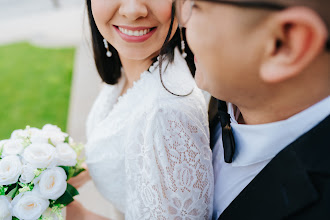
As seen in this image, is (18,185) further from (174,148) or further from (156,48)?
(156,48)

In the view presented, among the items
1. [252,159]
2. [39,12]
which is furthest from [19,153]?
[39,12]

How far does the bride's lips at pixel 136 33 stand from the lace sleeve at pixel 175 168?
1.40 feet

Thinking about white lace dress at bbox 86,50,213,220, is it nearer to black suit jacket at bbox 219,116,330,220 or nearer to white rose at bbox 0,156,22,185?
black suit jacket at bbox 219,116,330,220

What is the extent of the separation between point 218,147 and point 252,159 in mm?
378

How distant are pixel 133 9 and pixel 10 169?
1.05 metres

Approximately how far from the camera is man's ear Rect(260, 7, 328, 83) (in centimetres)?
95

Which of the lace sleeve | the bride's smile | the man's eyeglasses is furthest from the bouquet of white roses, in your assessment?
the man's eyeglasses

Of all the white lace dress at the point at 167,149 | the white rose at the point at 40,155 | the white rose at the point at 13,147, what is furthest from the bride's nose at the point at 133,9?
the white rose at the point at 13,147

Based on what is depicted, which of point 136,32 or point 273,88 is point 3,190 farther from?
point 273,88

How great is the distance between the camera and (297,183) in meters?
1.22

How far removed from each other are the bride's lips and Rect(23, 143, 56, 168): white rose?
0.76 metres

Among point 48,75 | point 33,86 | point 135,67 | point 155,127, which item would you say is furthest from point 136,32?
point 48,75

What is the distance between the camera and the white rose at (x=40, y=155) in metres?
1.75

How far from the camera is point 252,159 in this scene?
143cm
